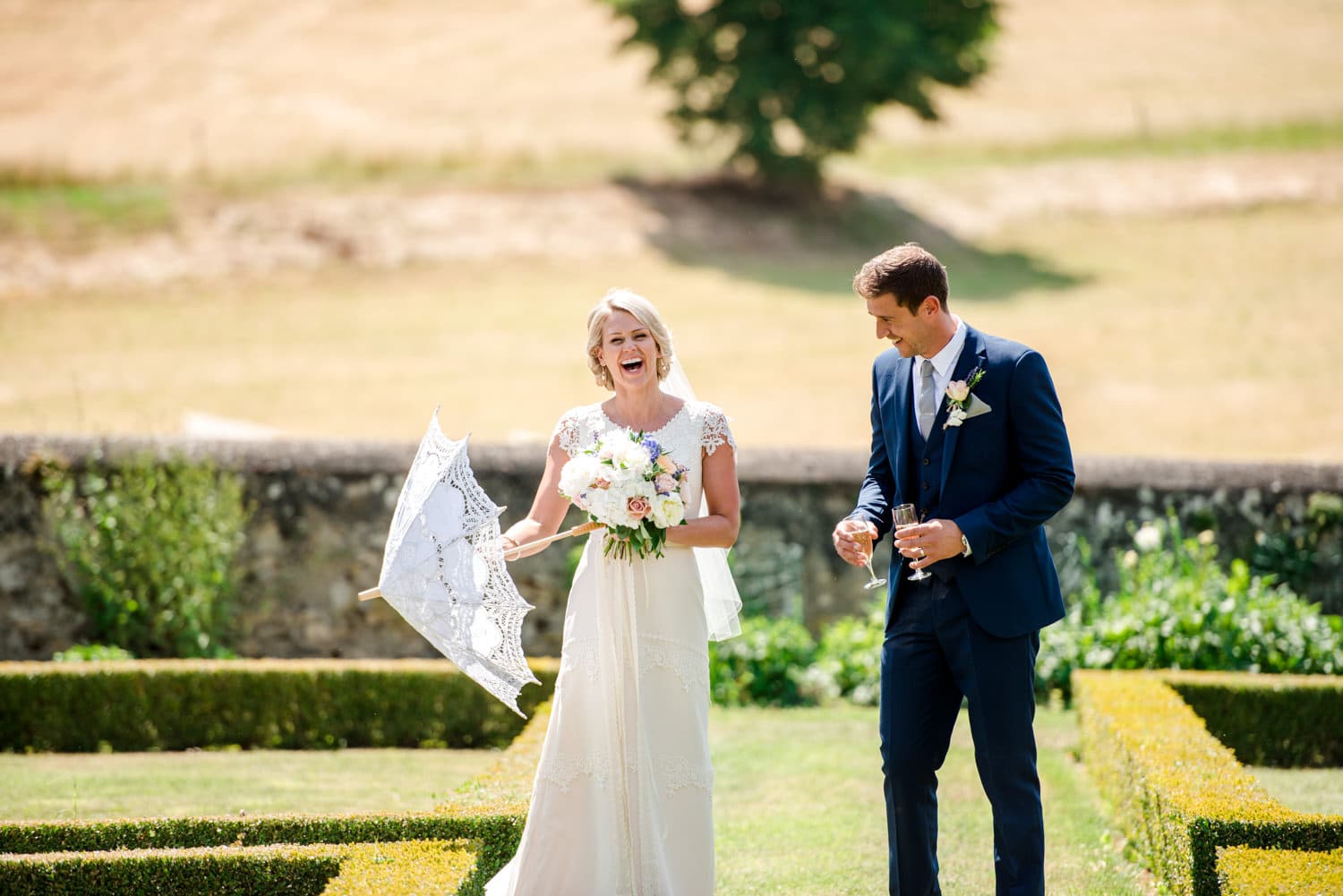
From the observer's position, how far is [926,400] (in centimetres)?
462

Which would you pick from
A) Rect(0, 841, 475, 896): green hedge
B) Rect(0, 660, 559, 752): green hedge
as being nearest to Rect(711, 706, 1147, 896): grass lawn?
Rect(0, 841, 475, 896): green hedge

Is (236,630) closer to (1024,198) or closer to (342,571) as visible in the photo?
(342,571)

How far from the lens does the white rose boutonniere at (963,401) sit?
444 cm

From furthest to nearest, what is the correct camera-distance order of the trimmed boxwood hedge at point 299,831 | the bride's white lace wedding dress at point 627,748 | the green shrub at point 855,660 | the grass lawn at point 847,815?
the green shrub at point 855,660
the grass lawn at point 847,815
the trimmed boxwood hedge at point 299,831
the bride's white lace wedding dress at point 627,748

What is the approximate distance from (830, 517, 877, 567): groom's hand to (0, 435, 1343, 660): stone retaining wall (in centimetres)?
515

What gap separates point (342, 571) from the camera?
981 cm

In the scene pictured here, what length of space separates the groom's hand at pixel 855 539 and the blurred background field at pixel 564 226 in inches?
259

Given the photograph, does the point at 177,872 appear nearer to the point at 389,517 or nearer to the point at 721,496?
the point at 721,496

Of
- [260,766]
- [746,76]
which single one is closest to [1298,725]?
[260,766]

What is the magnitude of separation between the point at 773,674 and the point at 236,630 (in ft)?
12.9

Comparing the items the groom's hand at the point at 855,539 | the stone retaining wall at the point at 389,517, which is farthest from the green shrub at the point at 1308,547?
the groom's hand at the point at 855,539

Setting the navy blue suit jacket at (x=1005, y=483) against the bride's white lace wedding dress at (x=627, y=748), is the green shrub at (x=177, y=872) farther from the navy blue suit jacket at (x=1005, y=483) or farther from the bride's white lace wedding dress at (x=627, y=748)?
the navy blue suit jacket at (x=1005, y=483)

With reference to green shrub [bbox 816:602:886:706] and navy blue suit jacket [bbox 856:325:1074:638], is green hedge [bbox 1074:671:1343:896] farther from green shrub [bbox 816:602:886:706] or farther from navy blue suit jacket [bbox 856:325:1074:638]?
green shrub [bbox 816:602:886:706]

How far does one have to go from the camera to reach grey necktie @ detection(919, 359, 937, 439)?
461cm
